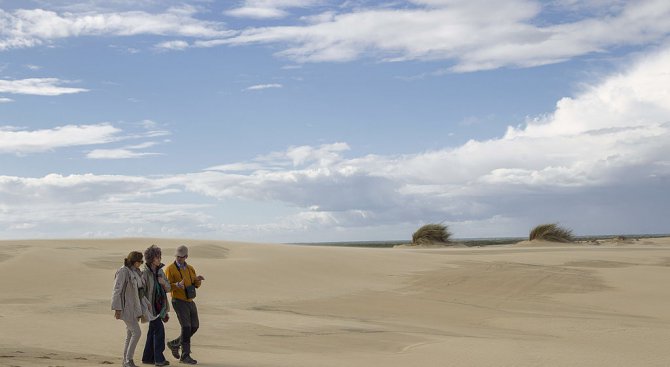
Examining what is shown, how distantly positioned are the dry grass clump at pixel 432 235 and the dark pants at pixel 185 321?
1042 inches

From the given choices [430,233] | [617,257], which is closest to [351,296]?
[617,257]

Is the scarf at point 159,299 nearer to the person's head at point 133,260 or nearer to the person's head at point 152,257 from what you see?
the person's head at point 152,257

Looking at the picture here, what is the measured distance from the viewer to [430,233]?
3638cm

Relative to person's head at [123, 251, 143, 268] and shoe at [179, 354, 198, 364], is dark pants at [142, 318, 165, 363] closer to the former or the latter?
shoe at [179, 354, 198, 364]

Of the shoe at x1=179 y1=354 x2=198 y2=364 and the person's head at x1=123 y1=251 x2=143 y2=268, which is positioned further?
the shoe at x1=179 y1=354 x2=198 y2=364

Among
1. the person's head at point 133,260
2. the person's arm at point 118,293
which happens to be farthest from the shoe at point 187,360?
the person's head at point 133,260

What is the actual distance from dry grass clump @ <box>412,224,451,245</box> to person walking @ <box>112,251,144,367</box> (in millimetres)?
27542

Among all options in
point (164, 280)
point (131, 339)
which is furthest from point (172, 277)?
point (131, 339)

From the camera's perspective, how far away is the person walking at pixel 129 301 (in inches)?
359

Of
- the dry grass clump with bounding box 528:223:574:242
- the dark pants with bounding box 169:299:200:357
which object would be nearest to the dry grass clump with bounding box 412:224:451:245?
the dry grass clump with bounding box 528:223:574:242

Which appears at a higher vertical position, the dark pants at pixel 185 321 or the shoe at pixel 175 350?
the dark pants at pixel 185 321

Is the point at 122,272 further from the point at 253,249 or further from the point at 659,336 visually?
the point at 253,249

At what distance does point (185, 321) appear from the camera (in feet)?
33.2

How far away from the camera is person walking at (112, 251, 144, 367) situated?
9.13 metres
